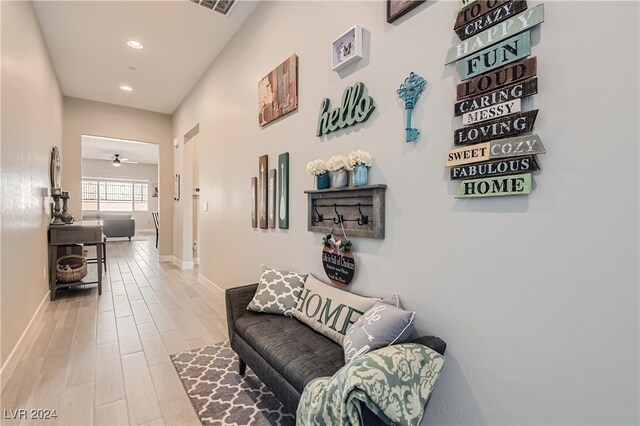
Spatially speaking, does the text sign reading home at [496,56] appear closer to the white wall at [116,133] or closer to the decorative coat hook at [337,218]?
the decorative coat hook at [337,218]

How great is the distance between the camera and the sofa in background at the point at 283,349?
1.41 metres

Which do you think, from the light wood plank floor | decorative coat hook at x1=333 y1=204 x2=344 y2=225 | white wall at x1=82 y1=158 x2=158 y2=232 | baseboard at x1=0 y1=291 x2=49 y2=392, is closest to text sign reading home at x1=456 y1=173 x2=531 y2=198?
decorative coat hook at x1=333 y1=204 x2=344 y2=225

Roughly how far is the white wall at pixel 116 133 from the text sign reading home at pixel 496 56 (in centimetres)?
609

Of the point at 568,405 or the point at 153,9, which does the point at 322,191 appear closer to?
the point at 568,405

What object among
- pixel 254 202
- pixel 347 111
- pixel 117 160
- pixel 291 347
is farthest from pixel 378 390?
pixel 117 160

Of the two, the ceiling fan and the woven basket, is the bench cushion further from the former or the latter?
the ceiling fan

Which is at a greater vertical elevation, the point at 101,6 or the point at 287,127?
the point at 101,6

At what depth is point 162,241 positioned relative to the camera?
6137 mm

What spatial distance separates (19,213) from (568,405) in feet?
11.5

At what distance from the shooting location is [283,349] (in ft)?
5.25

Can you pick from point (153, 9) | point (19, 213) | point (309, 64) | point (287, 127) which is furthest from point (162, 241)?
point (309, 64)

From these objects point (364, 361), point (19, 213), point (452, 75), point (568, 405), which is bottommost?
point (568, 405)

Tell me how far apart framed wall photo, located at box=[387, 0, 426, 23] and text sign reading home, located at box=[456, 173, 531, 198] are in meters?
0.93

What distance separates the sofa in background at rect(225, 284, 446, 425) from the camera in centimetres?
141
